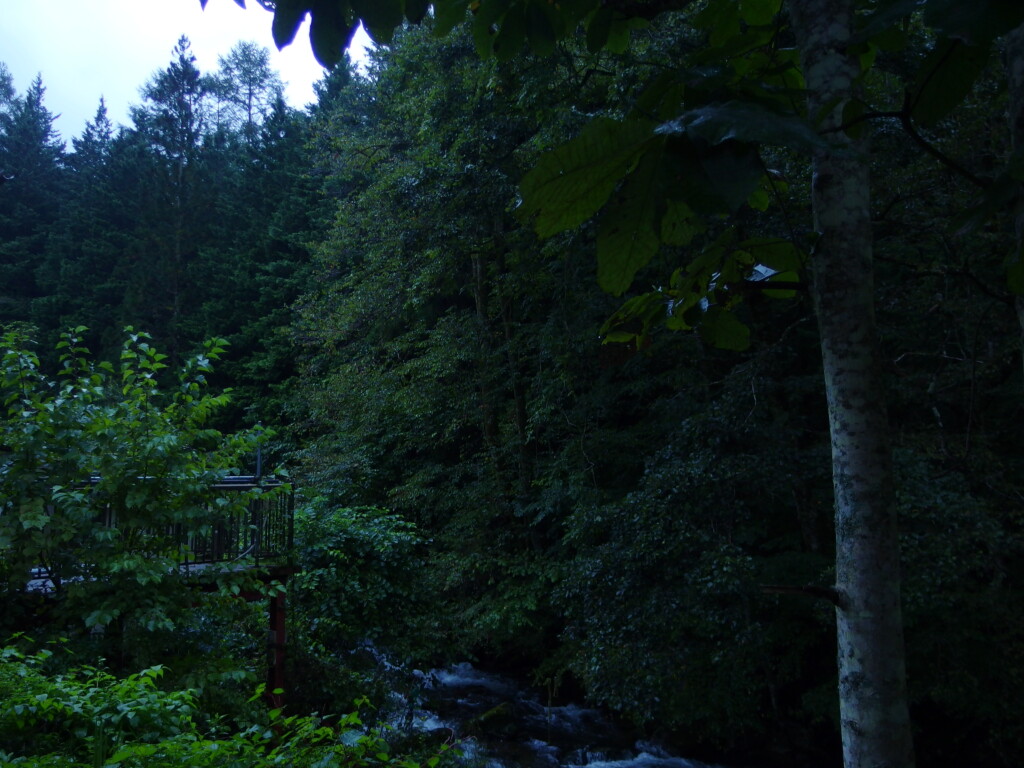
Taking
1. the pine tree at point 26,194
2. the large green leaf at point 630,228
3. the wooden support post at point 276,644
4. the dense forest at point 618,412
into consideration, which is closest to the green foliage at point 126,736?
the dense forest at point 618,412

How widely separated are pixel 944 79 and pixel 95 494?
5633mm

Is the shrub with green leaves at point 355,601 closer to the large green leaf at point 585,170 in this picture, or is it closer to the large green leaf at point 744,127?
the large green leaf at point 585,170

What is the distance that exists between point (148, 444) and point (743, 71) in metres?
4.82

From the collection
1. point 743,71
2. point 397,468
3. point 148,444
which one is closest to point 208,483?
point 148,444

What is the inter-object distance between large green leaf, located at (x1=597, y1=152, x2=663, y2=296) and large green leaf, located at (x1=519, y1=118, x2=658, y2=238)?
22 millimetres

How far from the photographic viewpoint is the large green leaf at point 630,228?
2.83 feet

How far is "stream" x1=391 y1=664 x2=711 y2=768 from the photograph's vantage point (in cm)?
852

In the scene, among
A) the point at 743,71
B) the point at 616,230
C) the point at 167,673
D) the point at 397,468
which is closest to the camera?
the point at 616,230

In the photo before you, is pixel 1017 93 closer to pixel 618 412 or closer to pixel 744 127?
pixel 744 127

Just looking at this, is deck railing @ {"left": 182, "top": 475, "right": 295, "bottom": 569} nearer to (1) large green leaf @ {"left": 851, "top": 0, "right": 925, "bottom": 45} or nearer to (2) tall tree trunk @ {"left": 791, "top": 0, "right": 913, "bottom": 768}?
(2) tall tree trunk @ {"left": 791, "top": 0, "right": 913, "bottom": 768}

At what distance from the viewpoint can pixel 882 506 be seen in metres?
1.12

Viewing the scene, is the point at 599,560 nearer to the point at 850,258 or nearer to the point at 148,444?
the point at 148,444

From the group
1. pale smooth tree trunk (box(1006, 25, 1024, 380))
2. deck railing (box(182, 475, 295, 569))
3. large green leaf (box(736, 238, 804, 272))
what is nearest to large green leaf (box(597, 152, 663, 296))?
large green leaf (box(736, 238, 804, 272))

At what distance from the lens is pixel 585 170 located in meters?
0.88
